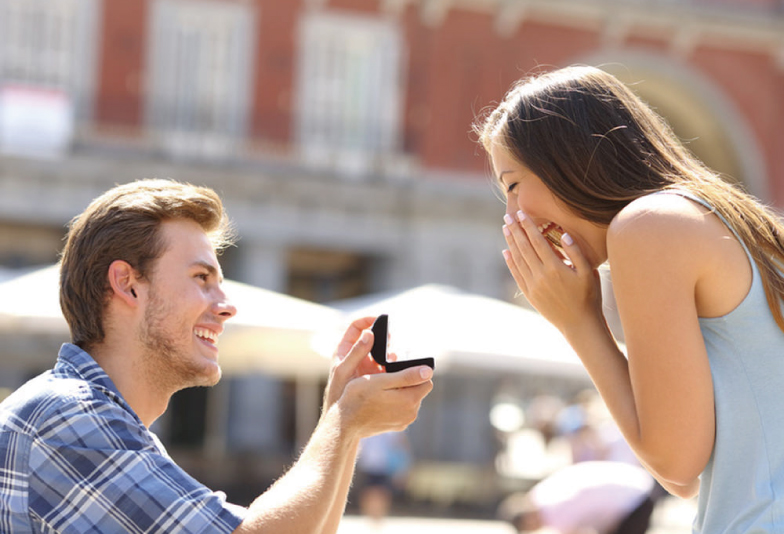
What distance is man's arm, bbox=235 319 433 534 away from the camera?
2119 millimetres

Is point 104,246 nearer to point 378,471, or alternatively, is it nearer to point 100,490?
point 100,490

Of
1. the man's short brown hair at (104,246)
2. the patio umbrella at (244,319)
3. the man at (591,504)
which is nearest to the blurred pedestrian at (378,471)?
the patio umbrella at (244,319)

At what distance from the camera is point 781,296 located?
2.11 meters

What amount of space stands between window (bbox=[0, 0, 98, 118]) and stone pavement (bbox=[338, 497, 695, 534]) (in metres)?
9.19

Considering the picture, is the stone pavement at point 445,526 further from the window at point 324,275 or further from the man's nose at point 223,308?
the man's nose at point 223,308

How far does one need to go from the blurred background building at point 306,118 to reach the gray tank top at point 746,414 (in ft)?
50.3

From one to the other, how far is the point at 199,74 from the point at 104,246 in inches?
669

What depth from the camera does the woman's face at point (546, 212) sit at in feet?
7.54

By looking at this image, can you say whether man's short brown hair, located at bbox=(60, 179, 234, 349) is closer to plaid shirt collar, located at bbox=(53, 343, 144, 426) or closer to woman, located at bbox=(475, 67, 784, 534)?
plaid shirt collar, located at bbox=(53, 343, 144, 426)

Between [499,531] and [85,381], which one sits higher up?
[85,381]

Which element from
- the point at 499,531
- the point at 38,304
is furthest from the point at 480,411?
the point at 38,304

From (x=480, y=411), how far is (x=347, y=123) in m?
5.65

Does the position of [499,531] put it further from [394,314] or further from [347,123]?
[347,123]

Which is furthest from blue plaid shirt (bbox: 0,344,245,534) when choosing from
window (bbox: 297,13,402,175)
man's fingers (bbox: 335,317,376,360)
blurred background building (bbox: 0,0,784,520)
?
window (bbox: 297,13,402,175)
